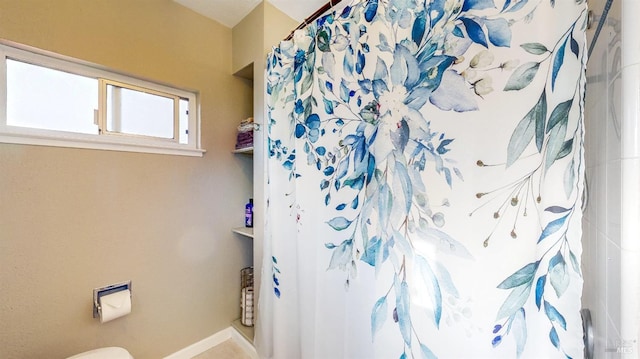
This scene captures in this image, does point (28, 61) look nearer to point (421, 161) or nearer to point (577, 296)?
point (421, 161)

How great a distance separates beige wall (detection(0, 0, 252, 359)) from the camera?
1.06 meters

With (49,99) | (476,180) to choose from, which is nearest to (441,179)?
(476,180)

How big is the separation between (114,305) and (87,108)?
1061 mm

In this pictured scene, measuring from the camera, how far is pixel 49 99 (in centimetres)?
116

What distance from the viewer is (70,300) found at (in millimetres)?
1170

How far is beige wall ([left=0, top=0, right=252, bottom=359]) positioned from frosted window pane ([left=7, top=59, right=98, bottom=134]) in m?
0.13

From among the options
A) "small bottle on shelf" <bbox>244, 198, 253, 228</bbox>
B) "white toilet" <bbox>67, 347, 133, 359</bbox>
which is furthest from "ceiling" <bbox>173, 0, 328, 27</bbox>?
"white toilet" <bbox>67, 347, 133, 359</bbox>

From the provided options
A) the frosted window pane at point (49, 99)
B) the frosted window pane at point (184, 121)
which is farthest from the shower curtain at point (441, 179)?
the frosted window pane at point (49, 99)

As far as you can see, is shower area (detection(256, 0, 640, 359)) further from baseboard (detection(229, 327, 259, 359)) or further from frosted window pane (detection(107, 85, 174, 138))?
frosted window pane (detection(107, 85, 174, 138))

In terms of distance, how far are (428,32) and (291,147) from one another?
0.78 metres

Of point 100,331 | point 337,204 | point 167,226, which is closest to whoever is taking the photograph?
point 337,204

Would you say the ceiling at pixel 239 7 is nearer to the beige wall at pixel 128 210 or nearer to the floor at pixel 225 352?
the beige wall at pixel 128 210

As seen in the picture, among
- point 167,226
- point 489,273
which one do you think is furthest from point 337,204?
point 167,226

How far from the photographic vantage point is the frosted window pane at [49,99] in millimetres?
1074
